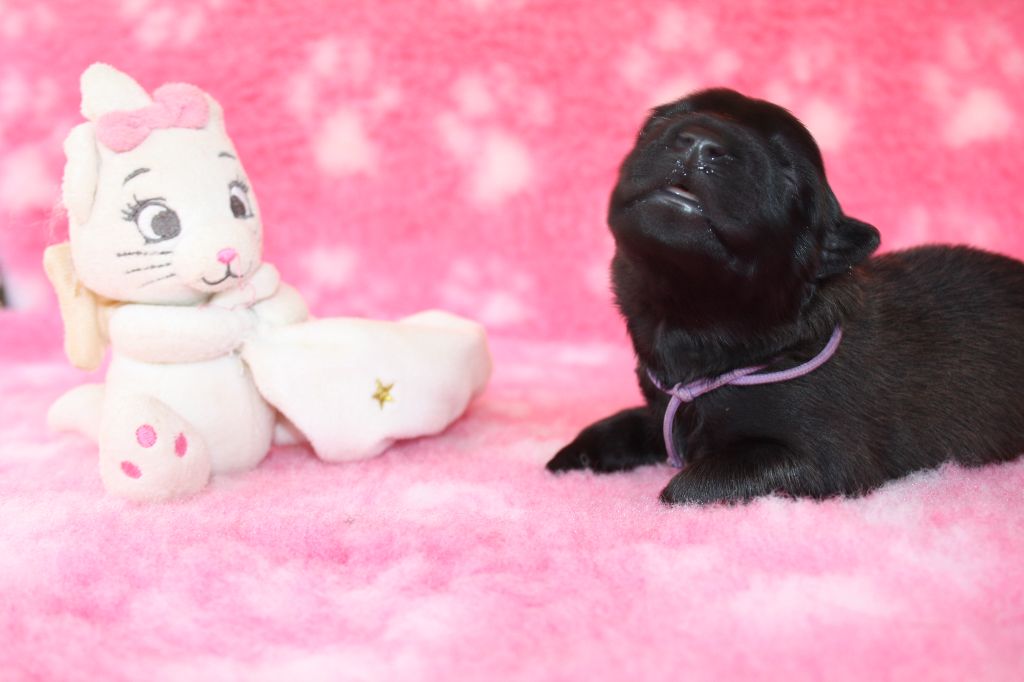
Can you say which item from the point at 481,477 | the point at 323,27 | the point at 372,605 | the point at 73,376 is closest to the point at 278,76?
the point at 323,27

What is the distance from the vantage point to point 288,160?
2.80 metres

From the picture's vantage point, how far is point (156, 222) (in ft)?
5.21

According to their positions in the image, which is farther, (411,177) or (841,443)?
(411,177)

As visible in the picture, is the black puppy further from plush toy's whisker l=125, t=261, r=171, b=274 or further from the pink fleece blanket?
plush toy's whisker l=125, t=261, r=171, b=274

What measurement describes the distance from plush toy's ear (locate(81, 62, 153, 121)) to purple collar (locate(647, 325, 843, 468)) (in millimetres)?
1008

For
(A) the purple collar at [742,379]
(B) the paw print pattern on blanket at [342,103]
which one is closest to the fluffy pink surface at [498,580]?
(A) the purple collar at [742,379]

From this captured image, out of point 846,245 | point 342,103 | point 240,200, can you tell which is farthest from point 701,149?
point 342,103

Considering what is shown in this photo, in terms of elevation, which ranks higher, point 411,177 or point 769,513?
point 411,177

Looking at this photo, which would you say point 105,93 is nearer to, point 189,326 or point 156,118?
point 156,118

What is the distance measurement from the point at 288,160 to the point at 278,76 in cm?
23

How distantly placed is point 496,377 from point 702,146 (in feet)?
3.97

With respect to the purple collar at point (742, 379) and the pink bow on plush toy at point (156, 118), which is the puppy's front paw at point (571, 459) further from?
the pink bow on plush toy at point (156, 118)

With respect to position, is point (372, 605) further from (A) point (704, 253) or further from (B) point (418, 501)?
(A) point (704, 253)

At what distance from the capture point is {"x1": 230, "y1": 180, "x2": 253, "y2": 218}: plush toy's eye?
1.68m
